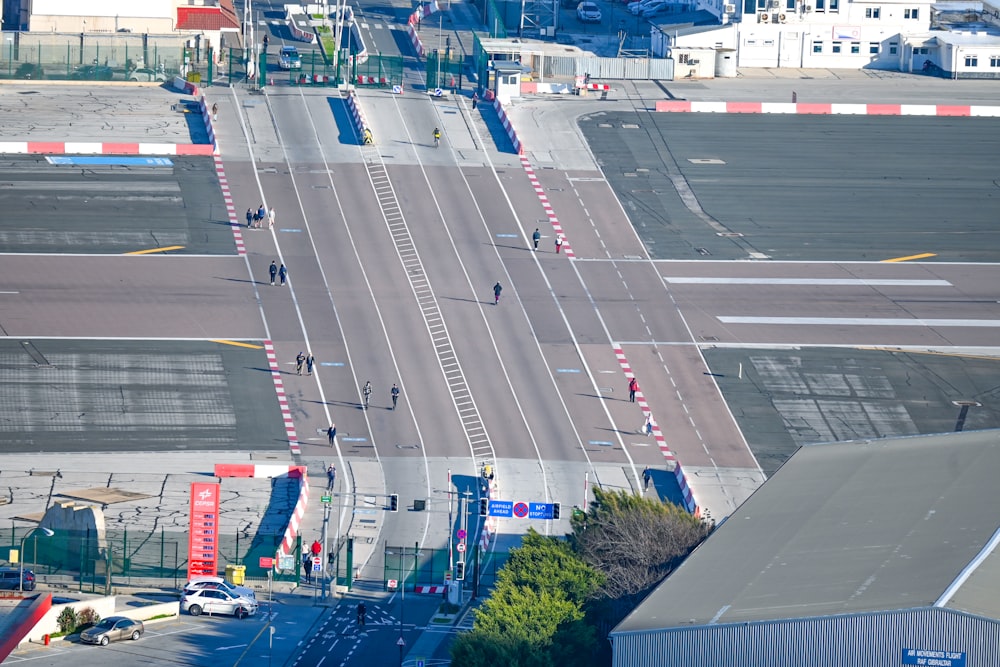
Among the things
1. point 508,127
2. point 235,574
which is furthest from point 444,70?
point 235,574

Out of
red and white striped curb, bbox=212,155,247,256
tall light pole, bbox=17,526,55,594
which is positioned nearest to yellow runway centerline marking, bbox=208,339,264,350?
red and white striped curb, bbox=212,155,247,256

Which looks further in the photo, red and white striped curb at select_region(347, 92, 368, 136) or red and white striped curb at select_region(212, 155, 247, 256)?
red and white striped curb at select_region(347, 92, 368, 136)

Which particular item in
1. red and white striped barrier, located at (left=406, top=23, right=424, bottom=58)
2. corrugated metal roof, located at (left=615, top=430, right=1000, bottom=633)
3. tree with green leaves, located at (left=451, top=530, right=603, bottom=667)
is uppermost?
red and white striped barrier, located at (left=406, top=23, right=424, bottom=58)

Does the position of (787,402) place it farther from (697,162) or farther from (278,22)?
(278,22)

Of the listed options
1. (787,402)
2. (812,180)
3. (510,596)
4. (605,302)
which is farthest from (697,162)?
(510,596)

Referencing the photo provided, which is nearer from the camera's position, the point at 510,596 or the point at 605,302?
the point at 510,596

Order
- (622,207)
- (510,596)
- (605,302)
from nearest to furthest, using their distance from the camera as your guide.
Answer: (510,596) < (605,302) < (622,207)

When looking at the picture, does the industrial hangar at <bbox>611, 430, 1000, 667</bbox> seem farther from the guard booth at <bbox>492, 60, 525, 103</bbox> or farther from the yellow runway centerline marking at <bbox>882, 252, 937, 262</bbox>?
the guard booth at <bbox>492, 60, 525, 103</bbox>

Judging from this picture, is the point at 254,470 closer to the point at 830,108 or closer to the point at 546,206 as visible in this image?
the point at 546,206
